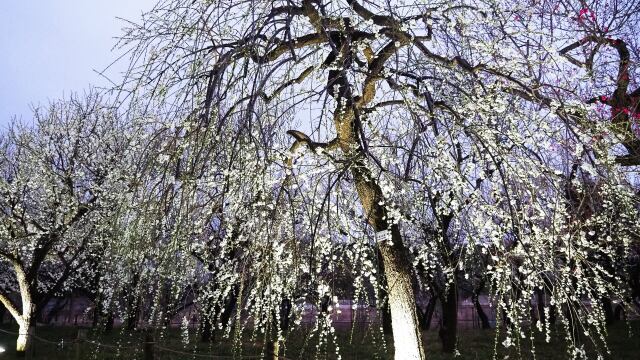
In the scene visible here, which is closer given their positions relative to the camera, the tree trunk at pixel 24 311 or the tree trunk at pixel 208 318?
the tree trunk at pixel 208 318

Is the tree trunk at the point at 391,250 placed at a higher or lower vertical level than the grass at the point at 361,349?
higher

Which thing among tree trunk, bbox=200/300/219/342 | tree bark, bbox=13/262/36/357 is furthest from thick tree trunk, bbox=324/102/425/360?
tree bark, bbox=13/262/36/357

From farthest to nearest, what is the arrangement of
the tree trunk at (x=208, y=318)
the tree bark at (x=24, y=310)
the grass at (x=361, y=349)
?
1. the tree bark at (x=24, y=310)
2. the grass at (x=361, y=349)
3. the tree trunk at (x=208, y=318)

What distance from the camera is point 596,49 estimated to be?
4215 millimetres

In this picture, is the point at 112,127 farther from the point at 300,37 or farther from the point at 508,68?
the point at 508,68

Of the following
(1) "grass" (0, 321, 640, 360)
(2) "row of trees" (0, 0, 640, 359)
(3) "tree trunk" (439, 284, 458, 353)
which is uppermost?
(2) "row of trees" (0, 0, 640, 359)

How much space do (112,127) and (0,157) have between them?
5.12 m

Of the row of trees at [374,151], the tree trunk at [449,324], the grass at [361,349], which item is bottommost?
the grass at [361,349]

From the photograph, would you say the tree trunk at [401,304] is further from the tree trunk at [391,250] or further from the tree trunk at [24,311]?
the tree trunk at [24,311]

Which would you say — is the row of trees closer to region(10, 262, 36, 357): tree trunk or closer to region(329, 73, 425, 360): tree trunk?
region(329, 73, 425, 360): tree trunk

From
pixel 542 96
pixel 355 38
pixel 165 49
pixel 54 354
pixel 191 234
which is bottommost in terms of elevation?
pixel 54 354

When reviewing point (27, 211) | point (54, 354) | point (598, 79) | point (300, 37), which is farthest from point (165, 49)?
point (27, 211)

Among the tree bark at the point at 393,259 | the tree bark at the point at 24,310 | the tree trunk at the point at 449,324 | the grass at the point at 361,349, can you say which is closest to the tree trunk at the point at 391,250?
the tree bark at the point at 393,259

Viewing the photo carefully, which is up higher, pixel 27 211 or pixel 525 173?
pixel 27 211
